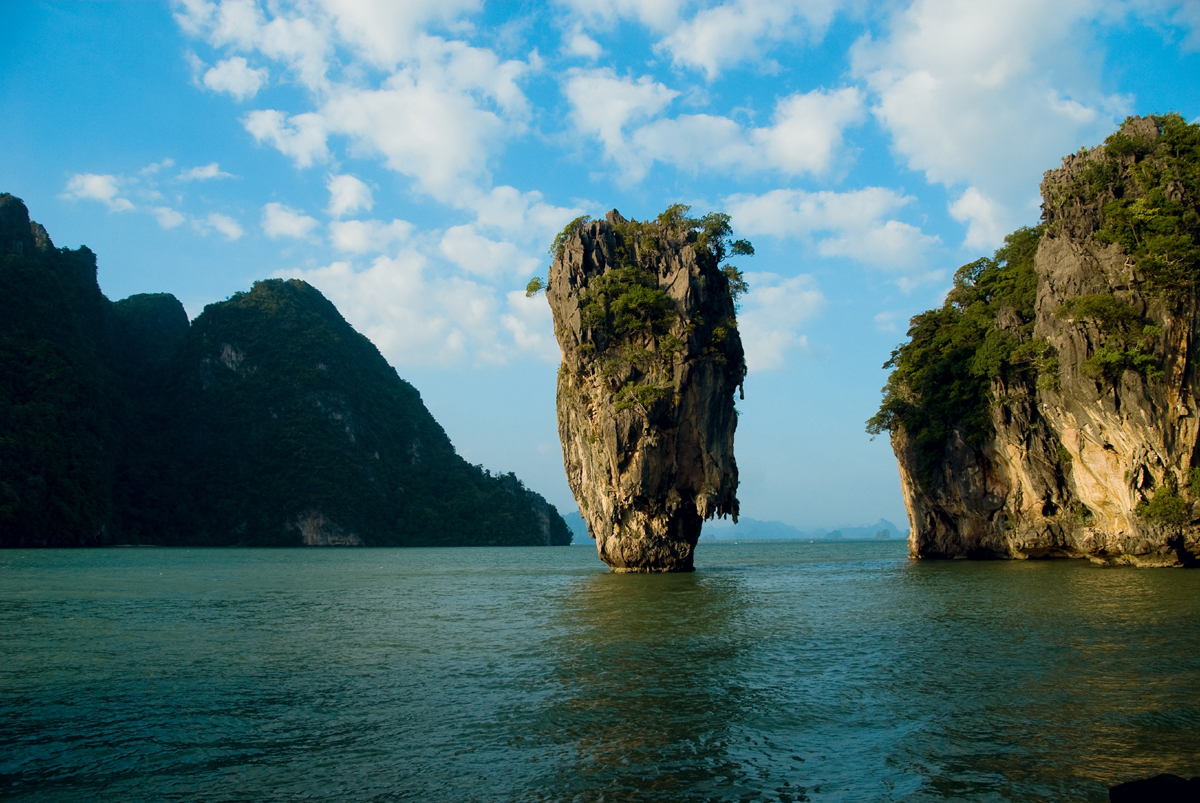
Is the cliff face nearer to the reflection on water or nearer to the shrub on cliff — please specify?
the shrub on cliff

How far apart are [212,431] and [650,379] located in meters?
107

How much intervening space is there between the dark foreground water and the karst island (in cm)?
1296

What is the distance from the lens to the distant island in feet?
289

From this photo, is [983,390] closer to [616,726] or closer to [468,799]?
[616,726]

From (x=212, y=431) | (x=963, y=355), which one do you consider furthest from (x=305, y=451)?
(x=963, y=355)

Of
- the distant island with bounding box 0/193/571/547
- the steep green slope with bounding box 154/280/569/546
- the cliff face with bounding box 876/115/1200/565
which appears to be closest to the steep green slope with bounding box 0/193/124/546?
the distant island with bounding box 0/193/571/547

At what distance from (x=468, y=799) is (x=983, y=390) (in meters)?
44.2

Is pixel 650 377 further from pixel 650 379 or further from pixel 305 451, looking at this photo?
pixel 305 451

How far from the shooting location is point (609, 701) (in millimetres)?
11617

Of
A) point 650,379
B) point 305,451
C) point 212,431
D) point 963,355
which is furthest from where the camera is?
point 305,451

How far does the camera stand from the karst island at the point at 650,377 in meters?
35.7

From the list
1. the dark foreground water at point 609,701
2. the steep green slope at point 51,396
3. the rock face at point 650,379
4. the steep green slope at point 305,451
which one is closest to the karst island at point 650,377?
the rock face at point 650,379

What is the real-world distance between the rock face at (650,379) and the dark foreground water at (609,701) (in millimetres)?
12954

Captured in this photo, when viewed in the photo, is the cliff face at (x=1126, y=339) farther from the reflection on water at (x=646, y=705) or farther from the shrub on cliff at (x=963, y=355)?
the reflection on water at (x=646, y=705)
